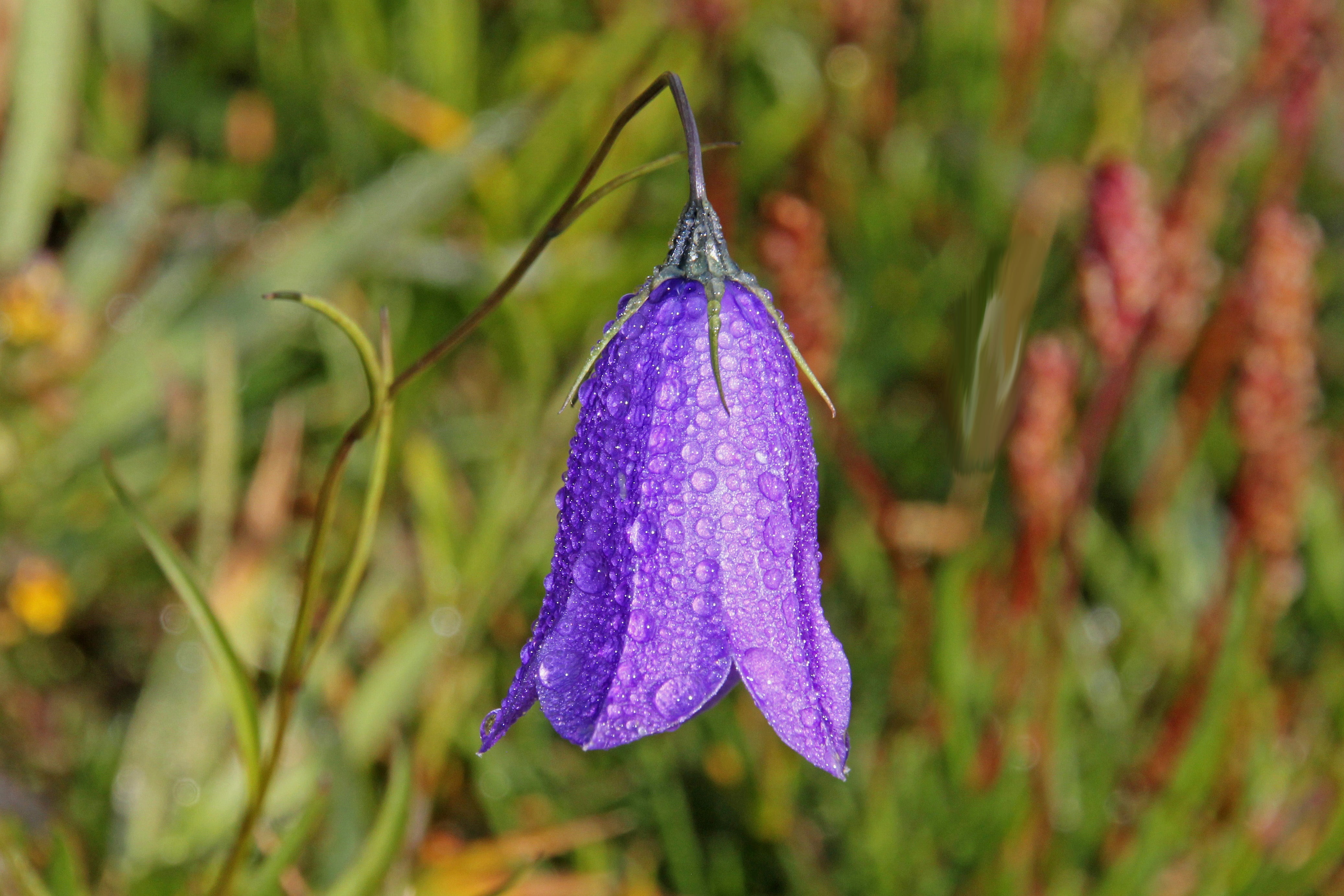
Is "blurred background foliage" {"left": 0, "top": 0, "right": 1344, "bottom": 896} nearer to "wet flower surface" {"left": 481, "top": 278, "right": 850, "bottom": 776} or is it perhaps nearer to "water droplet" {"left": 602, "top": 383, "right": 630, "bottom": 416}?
"wet flower surface" {"left": 481, "top": 278, "right": 850, "bottom": 776}

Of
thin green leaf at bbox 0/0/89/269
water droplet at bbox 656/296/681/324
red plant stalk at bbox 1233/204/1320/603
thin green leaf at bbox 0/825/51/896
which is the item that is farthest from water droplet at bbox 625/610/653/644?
thin green leaf at bbox 0/0/89/269

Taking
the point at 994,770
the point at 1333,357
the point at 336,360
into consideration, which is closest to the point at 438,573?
the point at 336,360

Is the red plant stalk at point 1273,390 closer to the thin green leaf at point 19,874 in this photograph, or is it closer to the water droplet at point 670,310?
the water droplet at point 670,310

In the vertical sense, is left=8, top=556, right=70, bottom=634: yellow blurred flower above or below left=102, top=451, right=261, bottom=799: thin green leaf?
below

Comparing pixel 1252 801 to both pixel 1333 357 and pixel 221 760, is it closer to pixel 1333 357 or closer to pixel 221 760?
pixel 1333 357

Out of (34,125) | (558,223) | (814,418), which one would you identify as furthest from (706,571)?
(34,125)

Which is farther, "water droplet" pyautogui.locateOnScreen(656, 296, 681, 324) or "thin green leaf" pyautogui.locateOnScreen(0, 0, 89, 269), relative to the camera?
"thin green leaf" pyautogui.locateOnScreen(0, 0, 89, 269)

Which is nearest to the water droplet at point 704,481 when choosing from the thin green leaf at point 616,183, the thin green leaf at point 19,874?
the thin green leaf at point 616,183
